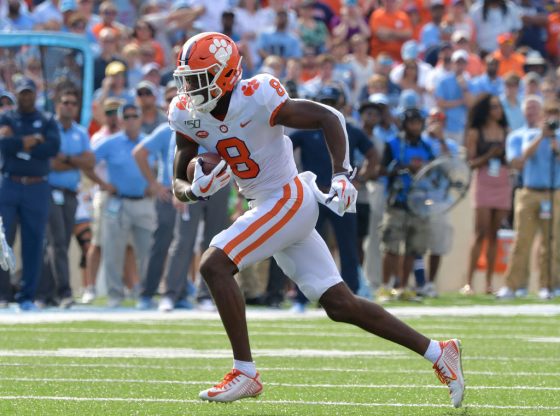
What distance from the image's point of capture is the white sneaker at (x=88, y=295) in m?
14.1

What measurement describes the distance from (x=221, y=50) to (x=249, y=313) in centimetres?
653

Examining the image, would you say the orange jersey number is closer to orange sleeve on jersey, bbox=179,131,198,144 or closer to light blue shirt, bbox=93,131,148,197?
orange sleeve on jersey, bbox=179,131,198,144

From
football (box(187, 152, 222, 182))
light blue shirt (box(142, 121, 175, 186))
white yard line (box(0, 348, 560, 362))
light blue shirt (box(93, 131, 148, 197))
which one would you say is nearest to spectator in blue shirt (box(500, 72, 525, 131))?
light blue shirt (box(93, 131, 148, 197))

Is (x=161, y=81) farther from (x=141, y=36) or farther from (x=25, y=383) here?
(x=25, y=383)

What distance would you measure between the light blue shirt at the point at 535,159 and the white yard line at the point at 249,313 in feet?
5.34

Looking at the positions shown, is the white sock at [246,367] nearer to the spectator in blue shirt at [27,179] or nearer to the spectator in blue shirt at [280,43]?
the spectator in blue shirt at [27,179]

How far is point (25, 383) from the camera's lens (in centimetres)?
722

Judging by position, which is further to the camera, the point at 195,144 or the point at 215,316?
the point at 215,316

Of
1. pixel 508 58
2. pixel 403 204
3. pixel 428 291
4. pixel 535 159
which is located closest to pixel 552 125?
pixel 535 159

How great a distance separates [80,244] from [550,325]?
561 cm

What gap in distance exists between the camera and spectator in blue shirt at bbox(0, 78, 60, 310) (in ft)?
40.9

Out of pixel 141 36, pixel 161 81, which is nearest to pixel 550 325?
pixel 161 81

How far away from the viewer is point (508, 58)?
19.0m

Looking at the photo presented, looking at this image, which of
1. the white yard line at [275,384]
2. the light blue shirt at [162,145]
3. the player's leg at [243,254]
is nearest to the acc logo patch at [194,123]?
the player's leg at [243,254]
